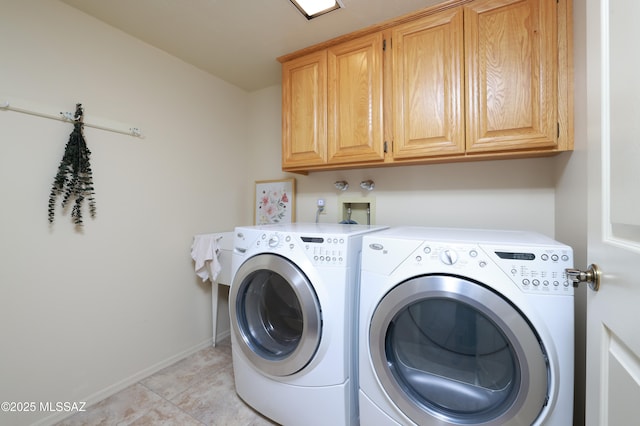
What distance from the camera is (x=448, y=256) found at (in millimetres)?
959

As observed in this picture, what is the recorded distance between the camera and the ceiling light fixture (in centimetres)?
148

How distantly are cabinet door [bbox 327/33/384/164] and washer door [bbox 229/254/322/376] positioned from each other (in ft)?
2.82

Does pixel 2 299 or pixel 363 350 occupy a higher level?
pixel 2 299

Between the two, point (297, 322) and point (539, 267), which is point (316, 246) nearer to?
point (297, 322)

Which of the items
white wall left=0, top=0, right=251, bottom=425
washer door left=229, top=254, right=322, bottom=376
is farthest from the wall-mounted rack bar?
washer door left=229, top=254, right=322, bottom=376

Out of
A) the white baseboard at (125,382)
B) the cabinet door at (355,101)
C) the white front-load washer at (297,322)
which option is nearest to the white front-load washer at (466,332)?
the white front-load washer at (297,322)

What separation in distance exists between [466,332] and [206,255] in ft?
5.78

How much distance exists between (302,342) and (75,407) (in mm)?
1449

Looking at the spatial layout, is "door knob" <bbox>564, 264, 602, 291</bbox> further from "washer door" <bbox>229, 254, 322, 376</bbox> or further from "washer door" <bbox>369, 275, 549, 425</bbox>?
"washer door" <bbox>229, 254, 322, 376</bbox>

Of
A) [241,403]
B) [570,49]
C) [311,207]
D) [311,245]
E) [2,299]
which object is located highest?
[570,49]

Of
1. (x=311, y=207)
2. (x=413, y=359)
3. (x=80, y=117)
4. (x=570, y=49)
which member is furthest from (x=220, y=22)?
(x=413, y=359)

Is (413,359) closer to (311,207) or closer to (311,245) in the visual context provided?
(311,245)

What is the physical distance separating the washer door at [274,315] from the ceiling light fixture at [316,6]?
1.41 metres

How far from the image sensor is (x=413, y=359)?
108 cm
